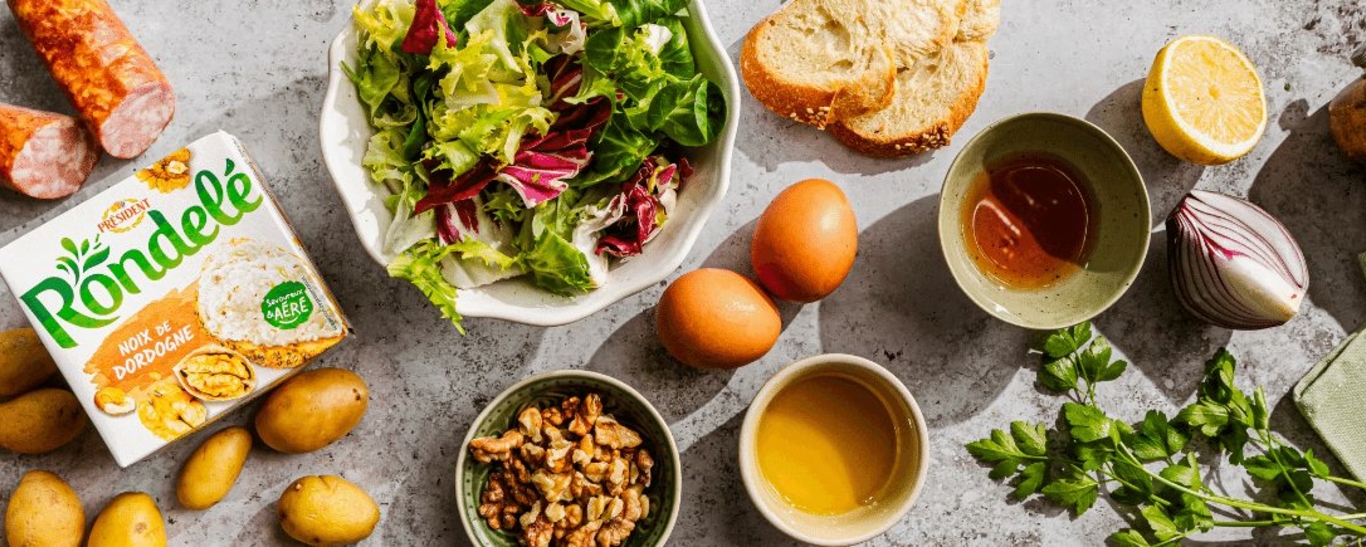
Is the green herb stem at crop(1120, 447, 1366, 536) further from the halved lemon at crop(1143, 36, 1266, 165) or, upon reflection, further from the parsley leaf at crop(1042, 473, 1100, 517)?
the halved lemon at crop(1143, 36, 1266, 165)

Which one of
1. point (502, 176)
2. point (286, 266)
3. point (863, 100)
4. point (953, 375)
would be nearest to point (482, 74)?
point (502, 176)

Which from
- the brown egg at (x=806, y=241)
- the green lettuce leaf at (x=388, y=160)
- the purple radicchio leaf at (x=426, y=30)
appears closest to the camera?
the purple radicchio leaf at (x=426, y=30)

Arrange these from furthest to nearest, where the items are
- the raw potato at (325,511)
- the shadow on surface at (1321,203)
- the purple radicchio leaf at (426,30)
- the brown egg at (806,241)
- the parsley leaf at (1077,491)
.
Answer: the shadow on surface at (1321,203)
the parsley leaf at (1077,491)
the raw potato at (325,511)
the brown egg at (806,241)
the purple radicchio leaf at (426,30)

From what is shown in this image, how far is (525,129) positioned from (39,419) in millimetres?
983

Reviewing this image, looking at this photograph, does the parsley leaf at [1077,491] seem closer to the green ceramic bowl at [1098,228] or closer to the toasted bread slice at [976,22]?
the green ceramic bowl at [1098,228]

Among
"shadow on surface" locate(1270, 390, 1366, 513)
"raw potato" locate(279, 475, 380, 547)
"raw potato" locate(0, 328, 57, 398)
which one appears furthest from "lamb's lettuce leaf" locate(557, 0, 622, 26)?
"shadow on surface" locate(1270, 390, 1366, 513)

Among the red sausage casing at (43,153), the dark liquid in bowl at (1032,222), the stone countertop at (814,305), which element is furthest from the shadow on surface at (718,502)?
the red sausage casing at (43,153)

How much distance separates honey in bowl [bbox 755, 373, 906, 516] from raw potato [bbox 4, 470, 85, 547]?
1.17 metres

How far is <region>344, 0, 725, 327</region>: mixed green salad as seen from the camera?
1.40m

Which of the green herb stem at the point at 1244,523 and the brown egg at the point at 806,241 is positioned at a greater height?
the brown egg at the point at 806,241

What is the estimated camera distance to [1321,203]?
75.7 inches

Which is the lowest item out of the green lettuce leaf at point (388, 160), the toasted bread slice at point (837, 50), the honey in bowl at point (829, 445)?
the honey in bowl at point (829, 445)

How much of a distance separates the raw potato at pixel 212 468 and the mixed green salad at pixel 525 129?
0.54 meters

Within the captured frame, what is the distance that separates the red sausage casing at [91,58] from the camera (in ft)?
5.41
